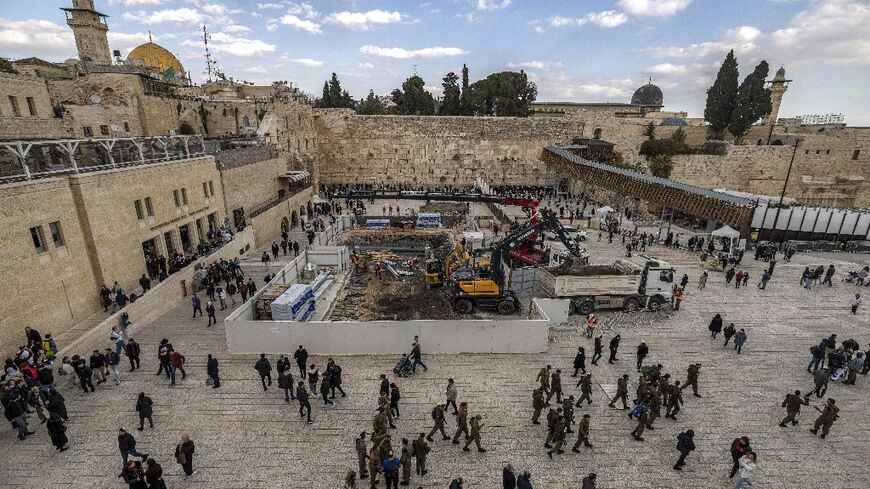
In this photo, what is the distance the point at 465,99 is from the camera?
178 feet

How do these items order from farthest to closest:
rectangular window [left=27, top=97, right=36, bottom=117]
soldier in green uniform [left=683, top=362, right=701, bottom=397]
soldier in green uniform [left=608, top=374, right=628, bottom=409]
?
1. rectangular window [left=27, top=97, right=36, bottom=117]
2. soldier in green uniform [left=683, top=362, right=701, bottom=397]
3. soldier in green uniform [left=608, top=374, right=628, bottom=409]

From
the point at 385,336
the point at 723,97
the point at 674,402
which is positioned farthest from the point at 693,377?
the point at 723,97

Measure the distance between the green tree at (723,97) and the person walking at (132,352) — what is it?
184ft

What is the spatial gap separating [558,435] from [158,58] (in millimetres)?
63523

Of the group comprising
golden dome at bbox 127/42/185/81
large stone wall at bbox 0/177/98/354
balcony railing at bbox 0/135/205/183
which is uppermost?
golden dome at bbox 127/42/185/81

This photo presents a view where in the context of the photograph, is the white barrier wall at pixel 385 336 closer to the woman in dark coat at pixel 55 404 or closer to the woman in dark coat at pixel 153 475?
the woman in dark coat at pixel 55 404

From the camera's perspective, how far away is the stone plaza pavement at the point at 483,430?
867cm

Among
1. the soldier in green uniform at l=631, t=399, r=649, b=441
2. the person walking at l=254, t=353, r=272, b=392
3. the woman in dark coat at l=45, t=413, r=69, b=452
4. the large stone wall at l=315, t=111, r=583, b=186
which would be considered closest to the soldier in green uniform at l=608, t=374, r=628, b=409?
the soldier in green uniform at l=631, t=399, r=649, b=441

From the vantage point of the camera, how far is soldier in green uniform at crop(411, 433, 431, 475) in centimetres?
822

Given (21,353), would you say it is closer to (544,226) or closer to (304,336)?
(304,336)

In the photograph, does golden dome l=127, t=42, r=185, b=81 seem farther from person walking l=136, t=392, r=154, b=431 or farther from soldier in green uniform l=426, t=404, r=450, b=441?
soldier in green uniform l=426, t=404, r=450, b=441

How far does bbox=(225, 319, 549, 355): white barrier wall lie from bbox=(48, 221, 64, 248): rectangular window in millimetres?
6890

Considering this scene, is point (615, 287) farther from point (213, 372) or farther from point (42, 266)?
point (42, 266)

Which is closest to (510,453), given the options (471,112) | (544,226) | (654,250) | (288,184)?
(544,226)
